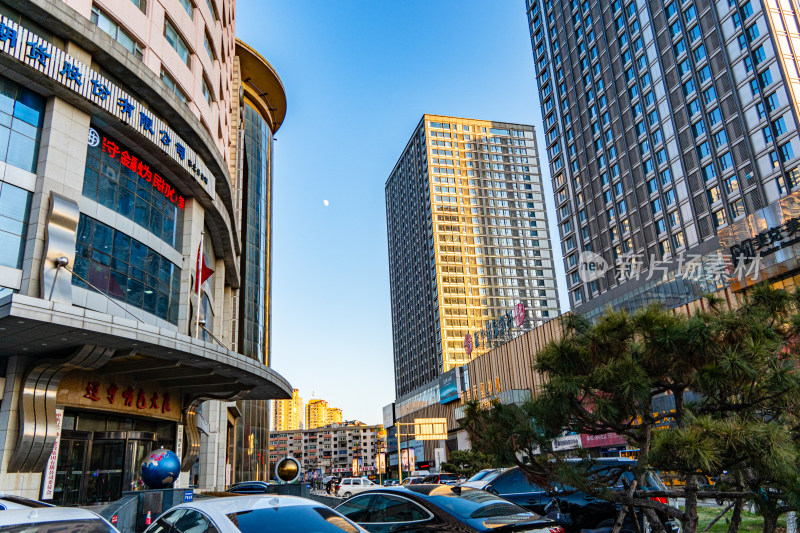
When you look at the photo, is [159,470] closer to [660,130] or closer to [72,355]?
[72,355]

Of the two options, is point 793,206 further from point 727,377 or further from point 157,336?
point 157,336

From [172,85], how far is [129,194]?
601cm

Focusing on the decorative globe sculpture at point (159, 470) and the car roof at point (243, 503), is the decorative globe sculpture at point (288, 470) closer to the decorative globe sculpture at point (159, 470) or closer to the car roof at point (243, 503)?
the decorative globe sculpture at point (159, 470)

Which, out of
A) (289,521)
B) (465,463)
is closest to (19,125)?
(289,521)

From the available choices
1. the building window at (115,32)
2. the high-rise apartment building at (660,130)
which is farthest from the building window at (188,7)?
the high-rise apartment building at (660,130)

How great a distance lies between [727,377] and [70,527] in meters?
7.75

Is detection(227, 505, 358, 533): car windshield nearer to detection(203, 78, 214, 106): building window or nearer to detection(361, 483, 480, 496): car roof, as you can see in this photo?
detection(361, 483, 480, 496): car roof

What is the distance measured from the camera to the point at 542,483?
876cm

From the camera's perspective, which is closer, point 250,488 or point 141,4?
point 141,4

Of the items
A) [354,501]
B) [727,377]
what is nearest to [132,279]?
[354,501]

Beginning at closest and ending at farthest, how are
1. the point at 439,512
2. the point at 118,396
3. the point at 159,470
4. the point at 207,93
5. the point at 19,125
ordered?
the point at 439,512 → the point at 159,470 → the point at 19,125 → the point at 118,396 → the point at 207,93

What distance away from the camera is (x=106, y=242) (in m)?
19.0

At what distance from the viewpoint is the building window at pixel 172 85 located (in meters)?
23.3

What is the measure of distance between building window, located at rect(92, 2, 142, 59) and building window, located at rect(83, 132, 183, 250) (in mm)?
3777
